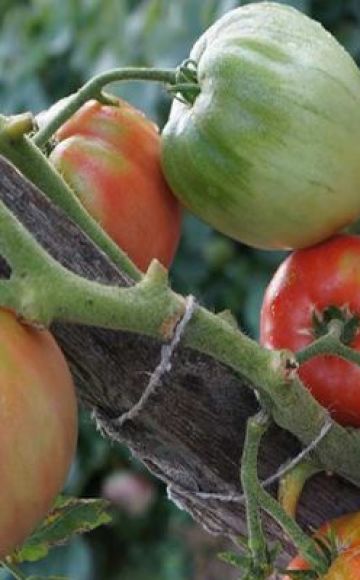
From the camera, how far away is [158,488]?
3123mm

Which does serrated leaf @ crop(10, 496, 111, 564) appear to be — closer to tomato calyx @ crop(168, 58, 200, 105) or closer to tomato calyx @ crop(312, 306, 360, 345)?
Answer: tomato calyx @ crop(312, 306, 360, 345)

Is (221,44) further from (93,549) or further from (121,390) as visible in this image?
(93,549)

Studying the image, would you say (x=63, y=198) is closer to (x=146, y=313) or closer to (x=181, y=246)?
(x=146, y=313)

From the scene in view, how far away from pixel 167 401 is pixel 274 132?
204 millimetres

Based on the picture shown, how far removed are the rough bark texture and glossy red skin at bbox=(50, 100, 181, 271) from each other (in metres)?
0.14

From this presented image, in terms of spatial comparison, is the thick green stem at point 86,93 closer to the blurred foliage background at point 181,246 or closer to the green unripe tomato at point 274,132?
the green unripe tomato at point 274,132

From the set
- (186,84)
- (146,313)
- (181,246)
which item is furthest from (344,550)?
(181,246)

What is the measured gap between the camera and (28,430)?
70cm

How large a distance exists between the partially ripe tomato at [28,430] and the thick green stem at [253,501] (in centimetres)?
14

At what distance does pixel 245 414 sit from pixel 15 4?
2.54 metres

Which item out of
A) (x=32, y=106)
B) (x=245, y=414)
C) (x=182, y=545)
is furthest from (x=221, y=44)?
(x=182, y=545)

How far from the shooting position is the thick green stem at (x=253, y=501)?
0.82m

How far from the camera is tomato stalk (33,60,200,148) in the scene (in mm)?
958

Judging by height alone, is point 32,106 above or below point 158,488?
above
